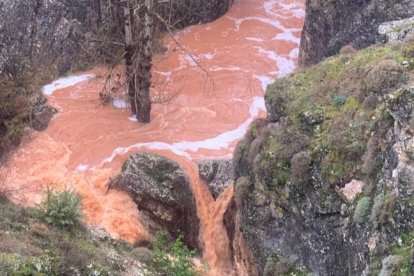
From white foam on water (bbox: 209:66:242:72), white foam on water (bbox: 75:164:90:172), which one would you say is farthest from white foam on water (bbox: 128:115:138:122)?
white foam on water (bbox: 209:66:242:72)

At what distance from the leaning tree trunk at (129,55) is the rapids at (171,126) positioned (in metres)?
1.05

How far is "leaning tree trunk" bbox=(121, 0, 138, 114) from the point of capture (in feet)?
58.3

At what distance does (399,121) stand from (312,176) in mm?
2352

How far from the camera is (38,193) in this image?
16266mm

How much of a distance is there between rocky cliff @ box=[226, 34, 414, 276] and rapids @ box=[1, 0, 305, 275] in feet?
8.89

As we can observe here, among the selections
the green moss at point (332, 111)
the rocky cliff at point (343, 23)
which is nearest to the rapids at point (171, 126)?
the rocky cliff at point (343, 23)

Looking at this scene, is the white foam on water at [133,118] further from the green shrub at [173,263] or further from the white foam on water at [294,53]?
the white foam on water at [294,53]

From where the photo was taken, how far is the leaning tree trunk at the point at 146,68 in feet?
57.3

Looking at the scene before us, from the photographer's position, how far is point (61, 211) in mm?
12781

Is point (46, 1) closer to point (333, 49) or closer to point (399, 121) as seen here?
point (333, 49)

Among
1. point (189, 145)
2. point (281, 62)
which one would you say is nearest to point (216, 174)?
point (189, 145)

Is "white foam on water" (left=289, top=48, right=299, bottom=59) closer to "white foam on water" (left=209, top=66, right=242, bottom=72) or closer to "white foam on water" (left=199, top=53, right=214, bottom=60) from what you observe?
"white foam on water" (left=209, top=66, right=242, bottom=72)

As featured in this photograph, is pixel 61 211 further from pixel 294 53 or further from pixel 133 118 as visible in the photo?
pixel 294 53

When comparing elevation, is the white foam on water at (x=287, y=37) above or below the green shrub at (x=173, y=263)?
above
